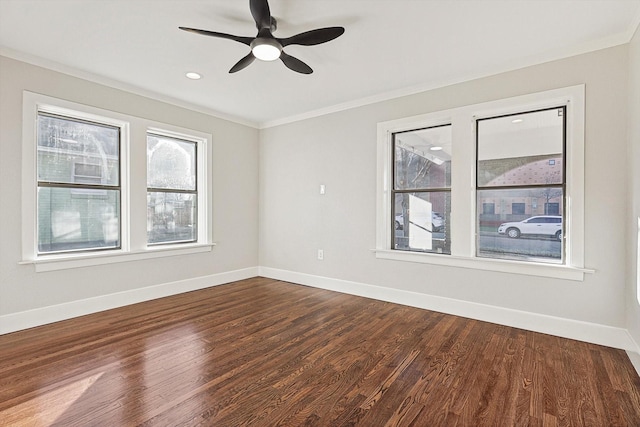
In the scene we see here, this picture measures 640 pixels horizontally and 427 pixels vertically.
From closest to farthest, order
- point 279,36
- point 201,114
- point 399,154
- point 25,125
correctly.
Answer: point 279,36 < point 25,125 < point 399,154 < point 201,114

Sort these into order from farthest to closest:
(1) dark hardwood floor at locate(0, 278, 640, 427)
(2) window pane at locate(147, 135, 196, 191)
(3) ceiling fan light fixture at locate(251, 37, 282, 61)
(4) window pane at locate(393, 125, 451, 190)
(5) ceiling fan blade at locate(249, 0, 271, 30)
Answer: (2) window pane at locate(147, 135, 196, 191) < (4) window pane at locate(393, 125, 451, 190) < (3) ceiling fan light fixture at locate(251, 37, 282, 61) < (5) ceiling fan blade at locate(249, 0, 271, 30) < (1) dark hardwood floor at locate(0, 278, 640, 427)

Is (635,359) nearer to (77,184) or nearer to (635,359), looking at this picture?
(635,359)

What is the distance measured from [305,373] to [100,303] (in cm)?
269

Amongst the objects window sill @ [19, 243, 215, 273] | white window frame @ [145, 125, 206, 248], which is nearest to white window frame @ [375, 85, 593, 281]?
white window frame @ [145, 125, 206, 248]

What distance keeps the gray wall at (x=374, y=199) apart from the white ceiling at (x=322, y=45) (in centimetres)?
24

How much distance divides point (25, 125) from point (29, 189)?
607 mm

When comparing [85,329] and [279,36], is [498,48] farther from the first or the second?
[85,329]

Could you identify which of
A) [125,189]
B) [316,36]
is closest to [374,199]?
[316,36]

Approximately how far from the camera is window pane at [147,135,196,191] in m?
4.15

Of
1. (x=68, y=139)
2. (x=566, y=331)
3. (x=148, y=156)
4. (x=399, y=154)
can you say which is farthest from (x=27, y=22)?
(x=566, y=331)

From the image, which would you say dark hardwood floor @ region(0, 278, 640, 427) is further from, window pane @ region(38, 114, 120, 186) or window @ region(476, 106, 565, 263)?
window pane @ region(38, 114, 120, 186)

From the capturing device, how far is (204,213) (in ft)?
15.3

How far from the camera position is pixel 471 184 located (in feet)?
11.2

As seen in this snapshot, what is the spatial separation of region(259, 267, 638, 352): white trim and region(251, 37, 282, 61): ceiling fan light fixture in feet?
9.59
